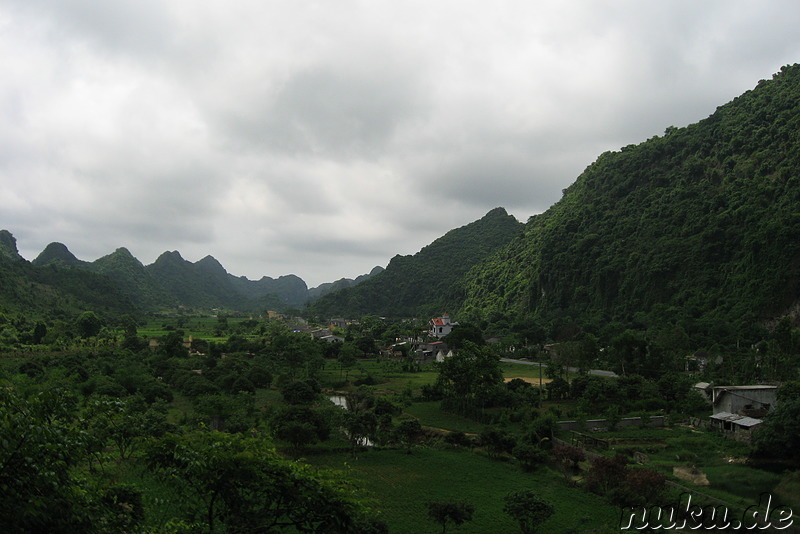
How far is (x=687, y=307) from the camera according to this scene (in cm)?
5703

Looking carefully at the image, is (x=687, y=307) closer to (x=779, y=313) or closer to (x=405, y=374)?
(x=779, y=313)

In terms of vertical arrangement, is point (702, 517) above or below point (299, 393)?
below

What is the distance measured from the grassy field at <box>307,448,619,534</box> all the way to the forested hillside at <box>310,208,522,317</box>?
9869 cm

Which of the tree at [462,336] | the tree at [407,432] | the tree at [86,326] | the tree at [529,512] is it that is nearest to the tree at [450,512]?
the tree at [529,512]

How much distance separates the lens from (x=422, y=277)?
470ft

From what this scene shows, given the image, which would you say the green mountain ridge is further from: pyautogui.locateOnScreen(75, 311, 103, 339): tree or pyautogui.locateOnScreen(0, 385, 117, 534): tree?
pyautogui.locateOnScreen(0, 385, 117, 534): tree

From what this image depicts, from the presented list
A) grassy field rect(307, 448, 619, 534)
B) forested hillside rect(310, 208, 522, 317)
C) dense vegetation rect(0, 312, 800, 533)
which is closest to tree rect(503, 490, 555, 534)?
dense vegetation rect(0, 312, 800, 533)

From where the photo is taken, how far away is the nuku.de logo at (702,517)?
1320 centimetres

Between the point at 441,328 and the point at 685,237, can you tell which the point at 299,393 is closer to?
the point at 441,328

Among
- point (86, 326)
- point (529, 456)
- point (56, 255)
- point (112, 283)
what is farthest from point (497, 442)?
point (56, 255)

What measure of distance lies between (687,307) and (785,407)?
4363 centimetres

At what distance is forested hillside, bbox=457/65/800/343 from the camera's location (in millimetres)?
52188

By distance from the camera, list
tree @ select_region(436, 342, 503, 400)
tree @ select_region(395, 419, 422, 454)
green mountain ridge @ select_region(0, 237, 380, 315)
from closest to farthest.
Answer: tree @ select_region(395, 419, 422, 454)
tree @ select_region(436, 342, 503, 400)
green mountain ridge @ select_region(0, 237, 380, 315)

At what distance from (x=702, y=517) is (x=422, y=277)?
129369mm
